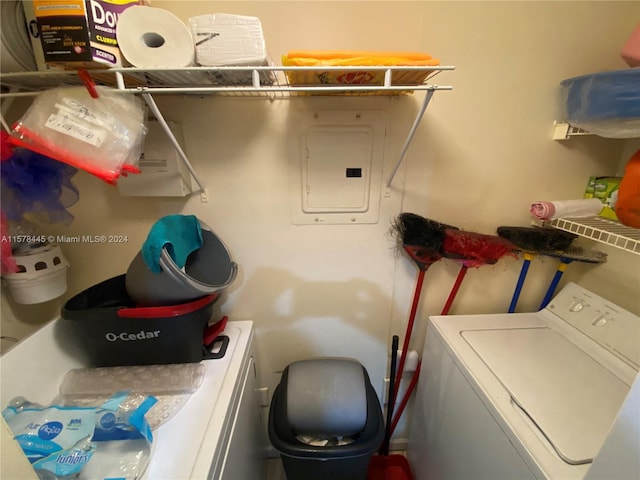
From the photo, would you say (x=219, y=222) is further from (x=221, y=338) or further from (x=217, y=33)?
(x=217, y=33)

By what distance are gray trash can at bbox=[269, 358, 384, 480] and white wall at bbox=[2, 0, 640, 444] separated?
180 mm

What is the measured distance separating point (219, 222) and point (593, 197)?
5.27ft

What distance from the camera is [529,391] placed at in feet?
2.79

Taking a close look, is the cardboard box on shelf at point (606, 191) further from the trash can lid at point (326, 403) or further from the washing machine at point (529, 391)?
the trash can lid at point (326, 403)

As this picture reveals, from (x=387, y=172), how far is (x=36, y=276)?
4.46 feet

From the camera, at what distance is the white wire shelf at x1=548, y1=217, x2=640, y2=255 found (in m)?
0.87

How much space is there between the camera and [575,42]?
3.52 feet

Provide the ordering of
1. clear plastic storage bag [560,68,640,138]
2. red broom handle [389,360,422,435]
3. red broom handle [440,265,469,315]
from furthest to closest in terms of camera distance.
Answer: red broom handle [389,360,422,435] → red broom handle [440,265,469,315] → clear plastic storage bag [560,68,640,138]

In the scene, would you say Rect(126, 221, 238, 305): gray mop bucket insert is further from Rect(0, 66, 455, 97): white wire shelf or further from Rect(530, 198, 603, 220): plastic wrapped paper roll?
Rect(530, 198, 603, 220): plastic wrapped paper roll

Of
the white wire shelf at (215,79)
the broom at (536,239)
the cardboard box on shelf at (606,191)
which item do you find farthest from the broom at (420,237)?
the cardboard box on shelf at (606,191)

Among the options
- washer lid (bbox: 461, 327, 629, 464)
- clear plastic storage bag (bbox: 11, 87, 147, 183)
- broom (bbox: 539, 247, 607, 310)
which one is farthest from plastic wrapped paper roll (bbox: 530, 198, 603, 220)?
clear plastic storage bag (bbox: 11, 87, 147, 183)

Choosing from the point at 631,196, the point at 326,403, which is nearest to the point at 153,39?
the point at 326,403

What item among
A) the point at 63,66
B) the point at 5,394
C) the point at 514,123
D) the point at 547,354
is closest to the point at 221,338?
the point at 5,394

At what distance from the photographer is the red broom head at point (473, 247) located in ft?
3.83
